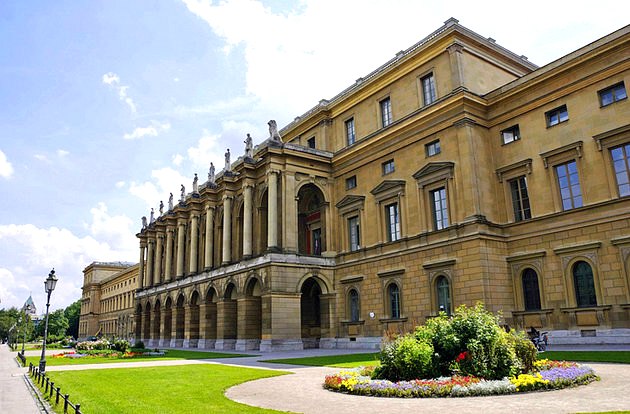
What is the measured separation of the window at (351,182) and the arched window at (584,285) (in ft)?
65.6

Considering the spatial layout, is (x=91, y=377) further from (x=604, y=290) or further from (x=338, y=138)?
(x=338, y=138)

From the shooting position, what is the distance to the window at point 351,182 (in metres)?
44.2

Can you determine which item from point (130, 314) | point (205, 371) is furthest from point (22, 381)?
point (130, 314)

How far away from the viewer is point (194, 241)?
59.7 m

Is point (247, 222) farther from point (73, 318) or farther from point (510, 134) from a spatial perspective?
point (73, 318)

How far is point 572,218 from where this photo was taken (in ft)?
95.9

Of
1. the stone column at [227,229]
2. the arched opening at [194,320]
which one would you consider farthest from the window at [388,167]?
the arched opening at [194,320]

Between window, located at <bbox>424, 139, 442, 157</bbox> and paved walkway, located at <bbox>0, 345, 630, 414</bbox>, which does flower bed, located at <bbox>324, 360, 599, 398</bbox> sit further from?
window, located at <bbox>424, 139, 442, 157</bbox>

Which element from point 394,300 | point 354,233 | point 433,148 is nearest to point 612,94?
point 433,148

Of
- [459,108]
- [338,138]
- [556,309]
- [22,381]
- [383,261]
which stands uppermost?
[338,138]

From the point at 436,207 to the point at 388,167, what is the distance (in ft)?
20.9

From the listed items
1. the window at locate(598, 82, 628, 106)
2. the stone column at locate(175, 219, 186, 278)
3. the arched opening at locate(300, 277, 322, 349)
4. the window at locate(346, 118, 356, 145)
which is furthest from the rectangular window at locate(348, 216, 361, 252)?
the stone column at locate(175, 219, 186, 278)

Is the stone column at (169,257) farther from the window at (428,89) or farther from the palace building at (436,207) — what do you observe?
the window at (428,89)

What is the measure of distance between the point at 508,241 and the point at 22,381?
2872 cm
